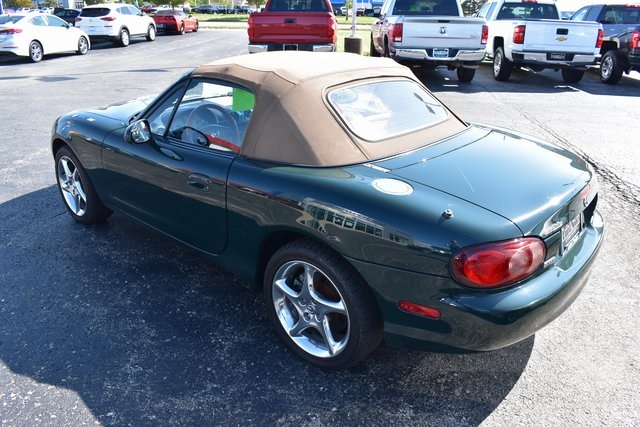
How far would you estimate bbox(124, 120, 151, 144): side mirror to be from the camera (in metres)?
3.51

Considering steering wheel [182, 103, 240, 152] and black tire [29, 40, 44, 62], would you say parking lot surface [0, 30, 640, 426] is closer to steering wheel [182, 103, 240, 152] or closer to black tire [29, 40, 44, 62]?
steering wheel [182, 103, 240, 152]

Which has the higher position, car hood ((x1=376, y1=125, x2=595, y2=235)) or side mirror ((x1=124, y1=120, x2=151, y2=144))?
side mirror ((x1=124, y1=120, x2=151, y2=144))

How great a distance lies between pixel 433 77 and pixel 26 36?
39.4 feet

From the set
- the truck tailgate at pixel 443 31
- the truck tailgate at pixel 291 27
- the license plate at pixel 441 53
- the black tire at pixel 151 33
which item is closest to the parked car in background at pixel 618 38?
the truck tailgate at pixel 443 31

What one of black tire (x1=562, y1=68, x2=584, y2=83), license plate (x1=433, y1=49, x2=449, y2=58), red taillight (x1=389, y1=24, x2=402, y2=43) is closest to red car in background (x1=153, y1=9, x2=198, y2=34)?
red taillight (x1=389, y1=24, x2=402, y2=43)

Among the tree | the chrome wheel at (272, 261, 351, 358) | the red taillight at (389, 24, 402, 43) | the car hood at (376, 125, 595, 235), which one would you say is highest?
the tree

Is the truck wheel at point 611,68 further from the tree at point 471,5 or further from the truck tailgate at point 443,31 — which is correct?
the tree at point 471,5

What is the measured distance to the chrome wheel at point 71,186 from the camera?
449 cm

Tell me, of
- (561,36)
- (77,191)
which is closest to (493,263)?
(77,191)

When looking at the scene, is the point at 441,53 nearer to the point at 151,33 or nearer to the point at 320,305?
the point at 320,305

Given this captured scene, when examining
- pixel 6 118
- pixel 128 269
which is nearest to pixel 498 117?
pixel 128 269

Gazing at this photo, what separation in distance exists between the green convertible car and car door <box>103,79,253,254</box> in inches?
0.4

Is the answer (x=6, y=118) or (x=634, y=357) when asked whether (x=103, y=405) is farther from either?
(x=6, y=118)

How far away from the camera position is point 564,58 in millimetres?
11656
